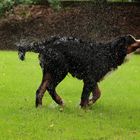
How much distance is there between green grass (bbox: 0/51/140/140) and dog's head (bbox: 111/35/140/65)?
69 cm

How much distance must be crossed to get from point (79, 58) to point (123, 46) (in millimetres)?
957

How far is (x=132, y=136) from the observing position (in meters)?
10.6

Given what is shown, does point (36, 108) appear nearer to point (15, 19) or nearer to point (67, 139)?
point (67, 139)

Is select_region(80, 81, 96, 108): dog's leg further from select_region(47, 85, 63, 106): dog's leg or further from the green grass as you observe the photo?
select_region(47, 85, 63, 106): dog's leg

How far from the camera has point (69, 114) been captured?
40.7 ft

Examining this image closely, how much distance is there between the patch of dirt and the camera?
35.8 meters

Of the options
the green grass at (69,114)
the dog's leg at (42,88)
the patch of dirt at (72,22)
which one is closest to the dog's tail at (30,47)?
the dog's leg at (42,88)

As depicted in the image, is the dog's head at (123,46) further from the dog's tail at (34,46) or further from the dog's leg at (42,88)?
the dog's leg at (42,88)

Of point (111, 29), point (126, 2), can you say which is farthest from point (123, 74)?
point (126, 2)

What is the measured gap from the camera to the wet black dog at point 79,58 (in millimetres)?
13047

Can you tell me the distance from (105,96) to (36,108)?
3.41 meters

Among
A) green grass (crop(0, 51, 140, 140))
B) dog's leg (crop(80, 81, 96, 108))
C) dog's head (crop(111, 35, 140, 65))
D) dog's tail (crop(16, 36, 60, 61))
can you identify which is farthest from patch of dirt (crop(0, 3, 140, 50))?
dog's leg (crop(80, 81, 96, 108))

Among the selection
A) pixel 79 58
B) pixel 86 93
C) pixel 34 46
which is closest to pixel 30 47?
pixel 34 46

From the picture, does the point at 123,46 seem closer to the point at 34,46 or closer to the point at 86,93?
the point at 86,93
